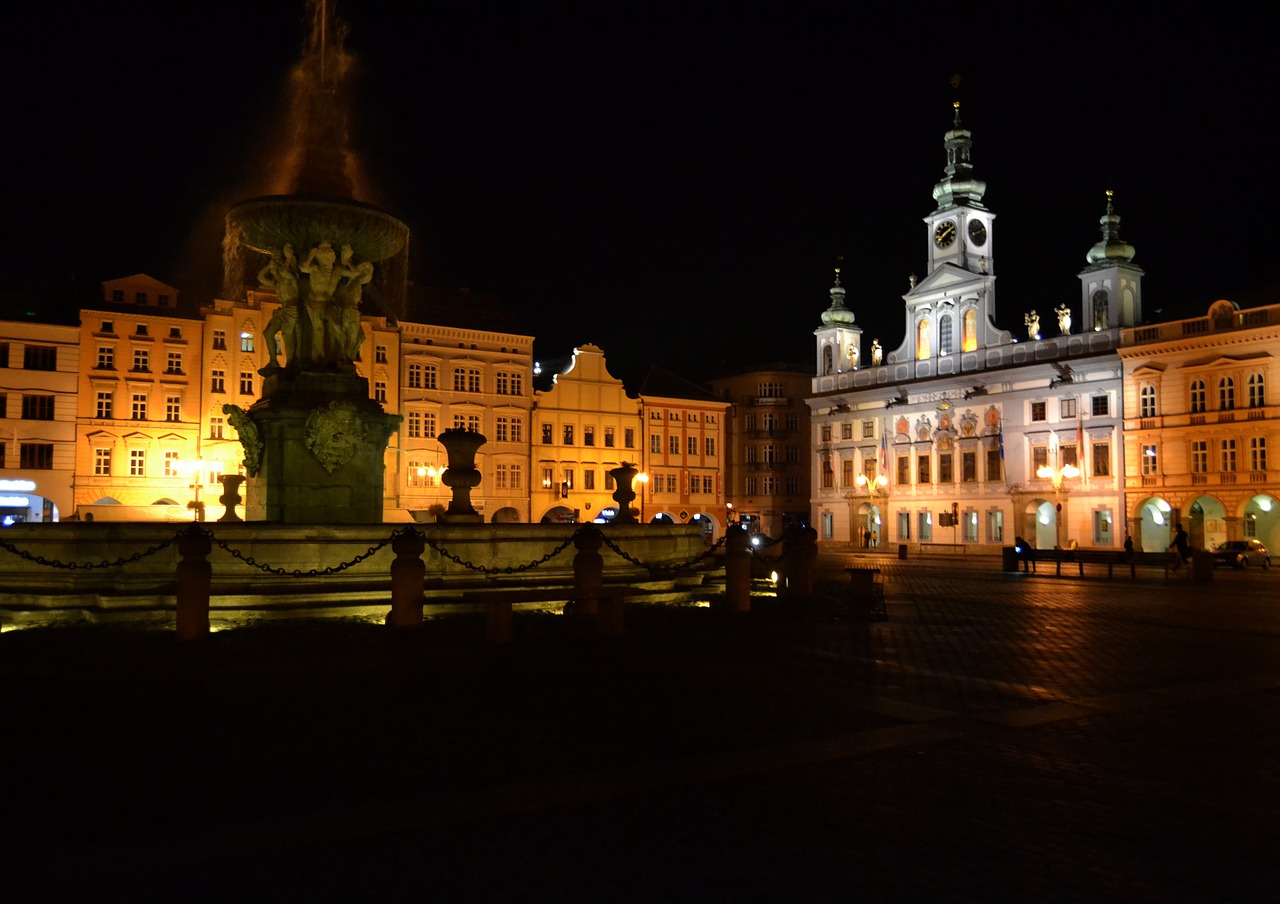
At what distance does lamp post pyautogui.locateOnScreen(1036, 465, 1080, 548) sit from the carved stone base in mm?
45512

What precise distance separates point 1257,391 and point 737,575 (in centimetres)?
4409

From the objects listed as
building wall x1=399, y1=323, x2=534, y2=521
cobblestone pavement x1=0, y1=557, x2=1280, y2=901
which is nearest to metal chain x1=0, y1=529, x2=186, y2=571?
cobblestone pavement x1=0, y1=557, x2=1280, y2=901

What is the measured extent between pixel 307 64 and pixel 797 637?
13.5m

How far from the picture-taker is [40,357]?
52.7 m

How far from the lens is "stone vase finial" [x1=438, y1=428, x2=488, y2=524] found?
2064 centimetres

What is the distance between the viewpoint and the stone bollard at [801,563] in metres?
18.3

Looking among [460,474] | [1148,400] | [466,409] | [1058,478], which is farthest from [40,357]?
[1148,400]

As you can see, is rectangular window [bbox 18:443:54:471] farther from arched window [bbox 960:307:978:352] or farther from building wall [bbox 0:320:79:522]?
arched window [bbox 960:307:978:352]

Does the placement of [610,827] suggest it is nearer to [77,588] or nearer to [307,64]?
[77,588]

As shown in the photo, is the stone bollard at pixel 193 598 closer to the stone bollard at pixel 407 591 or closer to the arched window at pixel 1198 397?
the stone bollard at pixel 407 591

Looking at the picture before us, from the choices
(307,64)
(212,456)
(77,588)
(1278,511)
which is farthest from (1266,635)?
(212,456)

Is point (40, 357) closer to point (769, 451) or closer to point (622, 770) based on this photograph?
point (769, 451)

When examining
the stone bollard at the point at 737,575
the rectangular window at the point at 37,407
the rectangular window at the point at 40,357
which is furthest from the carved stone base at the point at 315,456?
the rectangular window at the point at 40,357

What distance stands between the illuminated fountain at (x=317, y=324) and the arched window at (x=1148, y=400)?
46251 millimetres
